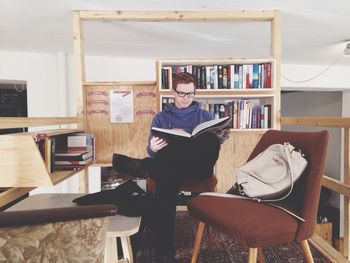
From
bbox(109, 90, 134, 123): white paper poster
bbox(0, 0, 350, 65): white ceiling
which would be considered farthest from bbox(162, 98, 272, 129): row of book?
bbox(0, 0, 350, 65): white ceiling

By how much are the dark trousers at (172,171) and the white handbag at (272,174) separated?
234mm

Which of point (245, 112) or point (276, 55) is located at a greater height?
point (276, 55)

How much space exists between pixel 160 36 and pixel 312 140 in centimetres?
215

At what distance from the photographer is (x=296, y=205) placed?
1254mm

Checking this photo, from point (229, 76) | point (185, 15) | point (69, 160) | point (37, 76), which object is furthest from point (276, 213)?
point (37, 76)

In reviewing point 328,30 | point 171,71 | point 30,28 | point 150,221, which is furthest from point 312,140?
point 30,28

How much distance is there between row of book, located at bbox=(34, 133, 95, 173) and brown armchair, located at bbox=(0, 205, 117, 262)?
90cm

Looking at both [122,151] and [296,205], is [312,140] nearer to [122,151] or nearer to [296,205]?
[296,205]

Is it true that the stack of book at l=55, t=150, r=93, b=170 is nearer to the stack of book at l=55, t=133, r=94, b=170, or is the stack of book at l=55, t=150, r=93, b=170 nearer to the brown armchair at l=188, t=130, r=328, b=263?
the stack of book at l=55, t=133, r=94, b=170

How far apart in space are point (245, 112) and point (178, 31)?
1110 mm

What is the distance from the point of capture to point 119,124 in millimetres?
2537

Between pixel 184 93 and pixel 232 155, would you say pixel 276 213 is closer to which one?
pixel 184 93

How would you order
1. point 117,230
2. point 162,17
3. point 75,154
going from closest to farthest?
1. point 117,230
2. point 75,154
3. point 162,17

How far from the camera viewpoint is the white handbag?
1251 mm
